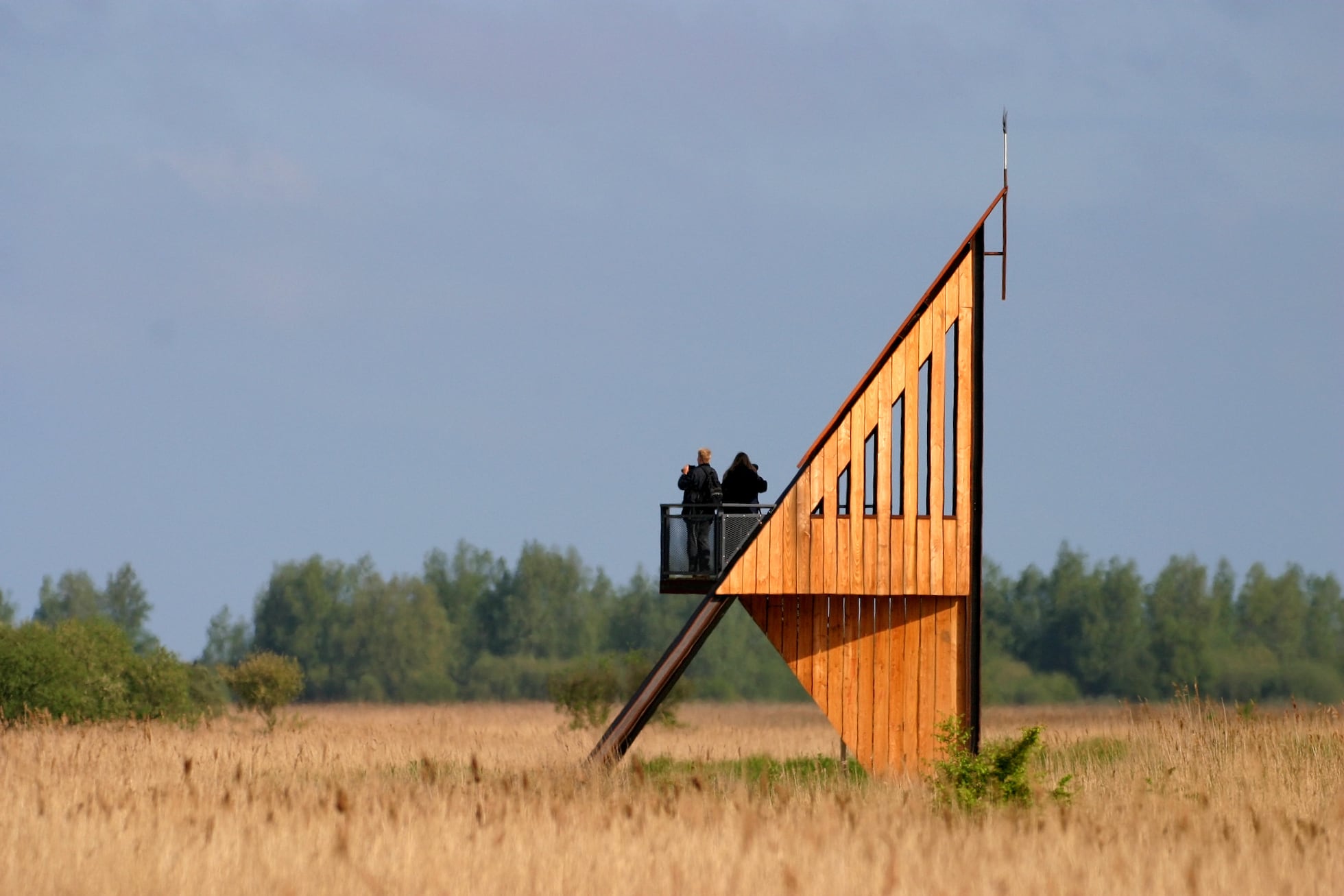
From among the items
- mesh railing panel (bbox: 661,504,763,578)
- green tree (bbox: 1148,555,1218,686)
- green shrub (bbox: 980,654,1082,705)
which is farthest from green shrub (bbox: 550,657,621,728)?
green tree (bbox: 1148,555,1218,686)

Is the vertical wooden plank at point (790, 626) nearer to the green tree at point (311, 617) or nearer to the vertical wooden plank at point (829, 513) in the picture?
the vertical wooden plank at point (829, 513)

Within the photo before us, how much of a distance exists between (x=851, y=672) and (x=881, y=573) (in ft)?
4.50

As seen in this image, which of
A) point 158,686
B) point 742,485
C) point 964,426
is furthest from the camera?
point 158,686

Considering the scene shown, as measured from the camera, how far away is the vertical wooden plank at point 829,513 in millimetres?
19750

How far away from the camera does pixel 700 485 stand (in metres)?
20.4

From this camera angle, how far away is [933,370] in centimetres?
2014

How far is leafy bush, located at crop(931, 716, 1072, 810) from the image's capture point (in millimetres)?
15836

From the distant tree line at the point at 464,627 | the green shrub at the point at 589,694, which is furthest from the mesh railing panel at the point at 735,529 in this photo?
the distant tree line at the point at 464,627

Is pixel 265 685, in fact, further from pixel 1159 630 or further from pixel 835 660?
pixel 1159 630

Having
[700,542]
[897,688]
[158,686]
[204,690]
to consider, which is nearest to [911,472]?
[897,688]

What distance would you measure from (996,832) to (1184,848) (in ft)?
5.06

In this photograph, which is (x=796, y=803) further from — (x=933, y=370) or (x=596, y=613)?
(x=596, y=613)

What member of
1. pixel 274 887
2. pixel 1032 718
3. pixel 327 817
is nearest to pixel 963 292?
pixel 327 817

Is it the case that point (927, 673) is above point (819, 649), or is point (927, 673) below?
below
